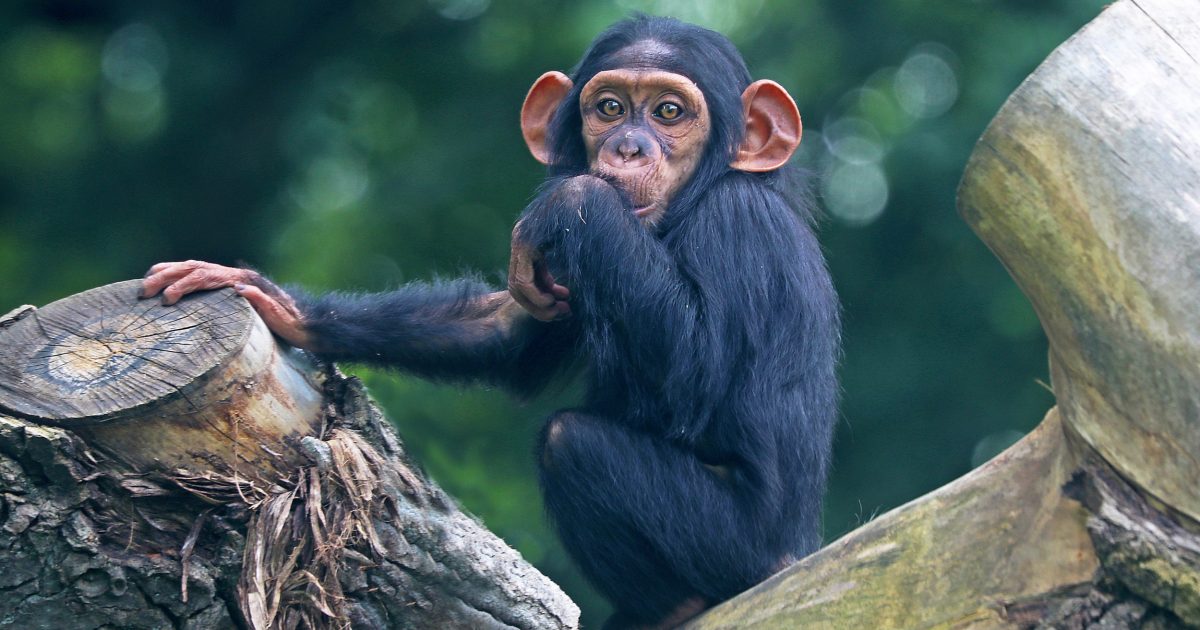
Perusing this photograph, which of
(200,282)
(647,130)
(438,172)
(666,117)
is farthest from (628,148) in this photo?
(438,172)

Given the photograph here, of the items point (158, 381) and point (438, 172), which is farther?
point (438, 172)

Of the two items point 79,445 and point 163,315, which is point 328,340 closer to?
point 163,315

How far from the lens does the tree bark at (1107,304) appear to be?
9.23ft

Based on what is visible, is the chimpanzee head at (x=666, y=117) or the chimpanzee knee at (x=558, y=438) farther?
the chimpanzee head at (x=666, y=117)

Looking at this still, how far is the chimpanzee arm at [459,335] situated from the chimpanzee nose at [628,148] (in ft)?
2.51

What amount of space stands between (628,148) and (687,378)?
889 mm

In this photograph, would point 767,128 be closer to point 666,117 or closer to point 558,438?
point 666,117

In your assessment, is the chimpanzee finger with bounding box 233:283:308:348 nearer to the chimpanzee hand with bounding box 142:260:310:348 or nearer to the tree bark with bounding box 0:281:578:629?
the chimpanzee hand with bounding box 142:260:310:348

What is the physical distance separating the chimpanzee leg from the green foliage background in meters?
4.70

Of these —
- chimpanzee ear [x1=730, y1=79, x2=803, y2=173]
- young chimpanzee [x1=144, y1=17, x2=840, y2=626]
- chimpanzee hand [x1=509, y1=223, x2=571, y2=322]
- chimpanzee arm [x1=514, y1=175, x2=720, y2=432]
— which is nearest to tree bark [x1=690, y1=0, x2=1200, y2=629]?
young chimpanzee [x1=144, y1=17, x2=840, y2=626]

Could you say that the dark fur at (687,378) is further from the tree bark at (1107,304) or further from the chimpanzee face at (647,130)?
the tree bark at (1107,304)

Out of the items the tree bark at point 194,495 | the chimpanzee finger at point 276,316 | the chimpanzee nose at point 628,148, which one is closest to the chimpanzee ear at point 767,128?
the chimpanzee nose at point 628,148

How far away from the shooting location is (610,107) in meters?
4.83

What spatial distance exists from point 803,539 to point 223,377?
206 centimetres
